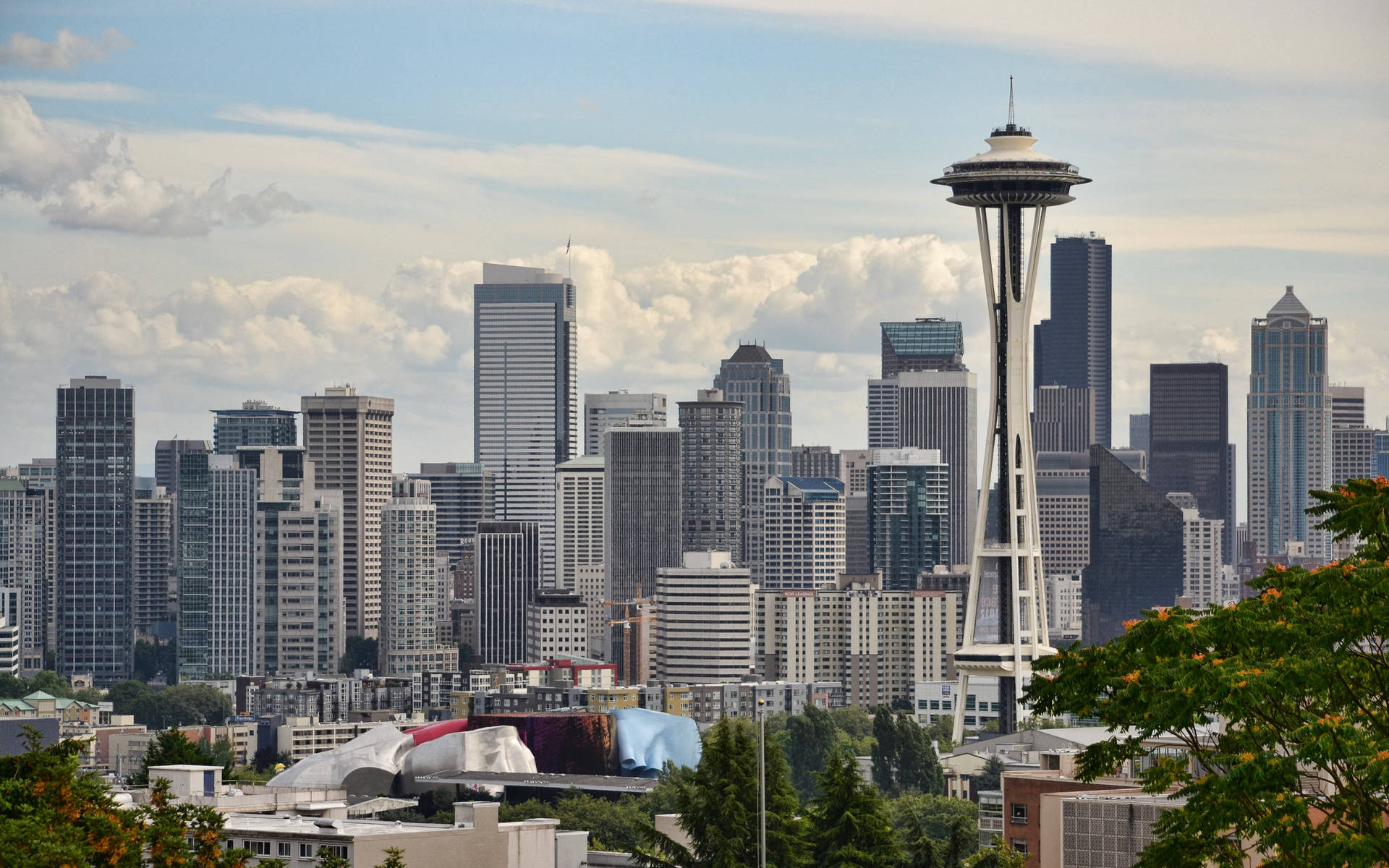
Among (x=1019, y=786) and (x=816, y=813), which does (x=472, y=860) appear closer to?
(x=816, y=813)

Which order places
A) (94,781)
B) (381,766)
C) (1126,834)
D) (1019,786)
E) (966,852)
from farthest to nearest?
(381,766), (966,852), (1019,786), (1126,834), (94,781)

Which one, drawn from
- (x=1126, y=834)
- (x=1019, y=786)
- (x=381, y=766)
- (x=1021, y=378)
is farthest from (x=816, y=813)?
(x=381, y=766)

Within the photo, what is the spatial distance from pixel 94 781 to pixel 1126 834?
20.9 meters

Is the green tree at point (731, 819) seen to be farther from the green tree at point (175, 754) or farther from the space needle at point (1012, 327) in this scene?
the space needle at point (1012, 327)

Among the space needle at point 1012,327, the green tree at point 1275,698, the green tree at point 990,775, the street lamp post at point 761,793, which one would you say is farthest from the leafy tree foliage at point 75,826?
the space needle at point 1012,327

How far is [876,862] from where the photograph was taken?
5072cm

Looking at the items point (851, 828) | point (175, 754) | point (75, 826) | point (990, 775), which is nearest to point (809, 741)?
point (990, 775)

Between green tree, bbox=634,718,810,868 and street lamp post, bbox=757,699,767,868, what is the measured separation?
0.10m

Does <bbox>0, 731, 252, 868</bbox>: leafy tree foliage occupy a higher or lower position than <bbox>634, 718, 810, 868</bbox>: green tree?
higher

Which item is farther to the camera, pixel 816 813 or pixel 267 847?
pixel 816 813

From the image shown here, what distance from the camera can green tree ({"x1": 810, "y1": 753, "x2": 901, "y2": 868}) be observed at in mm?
50625

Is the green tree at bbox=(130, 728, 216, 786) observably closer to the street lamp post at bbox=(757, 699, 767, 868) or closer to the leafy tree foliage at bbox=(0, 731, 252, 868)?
the street lamp post at bbox=(757, 699, 767, 868)

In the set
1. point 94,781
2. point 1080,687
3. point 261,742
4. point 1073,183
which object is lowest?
point 261,742

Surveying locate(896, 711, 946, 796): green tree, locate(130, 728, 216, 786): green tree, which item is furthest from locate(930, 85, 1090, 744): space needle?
locate(130, 728, 216, 786): green tree
